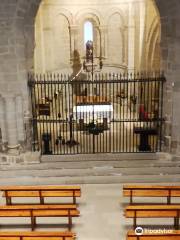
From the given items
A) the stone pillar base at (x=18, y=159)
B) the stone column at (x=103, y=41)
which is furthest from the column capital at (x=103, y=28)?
the stone pillar base at (x=18, y=159)

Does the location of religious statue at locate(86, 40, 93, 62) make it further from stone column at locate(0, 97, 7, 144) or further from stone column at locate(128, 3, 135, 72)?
stone column at locate(0, 97, 7, 144)

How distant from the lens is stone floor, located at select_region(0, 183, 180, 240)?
8492mm

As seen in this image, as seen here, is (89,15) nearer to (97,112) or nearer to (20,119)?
(97,112)

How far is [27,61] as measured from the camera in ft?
37.3

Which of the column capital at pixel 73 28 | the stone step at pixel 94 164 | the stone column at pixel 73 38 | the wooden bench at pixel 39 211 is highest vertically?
the column capital at pixel 73 28

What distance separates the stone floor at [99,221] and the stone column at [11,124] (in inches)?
66.5

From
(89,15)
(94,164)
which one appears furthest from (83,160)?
(89,15)

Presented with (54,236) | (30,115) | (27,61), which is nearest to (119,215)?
(54,236)

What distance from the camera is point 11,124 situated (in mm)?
11188

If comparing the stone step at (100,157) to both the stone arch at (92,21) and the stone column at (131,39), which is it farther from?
the stone arch at (92,21)

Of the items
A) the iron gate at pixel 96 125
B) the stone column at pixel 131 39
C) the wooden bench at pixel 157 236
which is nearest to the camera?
the wooden bench at pixel 157 236

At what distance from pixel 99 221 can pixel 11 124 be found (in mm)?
4101

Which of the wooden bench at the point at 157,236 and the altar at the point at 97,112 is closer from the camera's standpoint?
the wooden bench at the point at 157,236

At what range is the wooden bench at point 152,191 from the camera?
9280 mm
